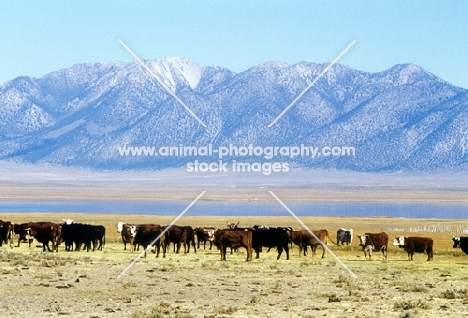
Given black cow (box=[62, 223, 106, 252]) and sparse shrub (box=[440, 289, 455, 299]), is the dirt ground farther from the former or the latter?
black cow (box=[62, 223, 106, 252])

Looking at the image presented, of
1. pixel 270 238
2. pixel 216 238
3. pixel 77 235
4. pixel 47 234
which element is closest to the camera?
pixel 216 238

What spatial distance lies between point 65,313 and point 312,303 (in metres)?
5.71

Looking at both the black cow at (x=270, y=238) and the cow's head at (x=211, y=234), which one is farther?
the cow's head at (x=211, y=234)

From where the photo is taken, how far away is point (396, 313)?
1997cm

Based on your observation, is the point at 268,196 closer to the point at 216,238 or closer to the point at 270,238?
the point at 270,238

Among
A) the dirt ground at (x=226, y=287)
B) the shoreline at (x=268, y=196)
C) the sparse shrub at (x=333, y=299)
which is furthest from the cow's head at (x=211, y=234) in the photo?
the shoreline at (x=268, y=196)

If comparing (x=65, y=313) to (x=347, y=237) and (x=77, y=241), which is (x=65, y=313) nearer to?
(x=77, y=241)

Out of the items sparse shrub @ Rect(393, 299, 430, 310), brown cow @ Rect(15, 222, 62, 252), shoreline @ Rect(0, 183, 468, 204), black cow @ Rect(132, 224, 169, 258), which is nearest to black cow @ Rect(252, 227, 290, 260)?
black cow @ Rect(132, 224, 169, 258)

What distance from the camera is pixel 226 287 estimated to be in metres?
24.9

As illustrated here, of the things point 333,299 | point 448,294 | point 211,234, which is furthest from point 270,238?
point 333,299

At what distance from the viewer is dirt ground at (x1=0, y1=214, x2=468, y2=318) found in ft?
66.6

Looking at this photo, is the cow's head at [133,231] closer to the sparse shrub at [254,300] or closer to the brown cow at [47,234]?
the brown cow at [47,234]

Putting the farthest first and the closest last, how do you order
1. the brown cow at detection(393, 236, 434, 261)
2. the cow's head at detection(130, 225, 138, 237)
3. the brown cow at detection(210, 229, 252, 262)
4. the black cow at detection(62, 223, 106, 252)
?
the cow's head at detection(130, 225, 138, 237) < the black cow at detection(62, 223, 106, 252) < the brown cow at detection(393, 236, 434, 261) < the brown cow at detection(210, 229, 252, 262)

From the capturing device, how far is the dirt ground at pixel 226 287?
2031cm
